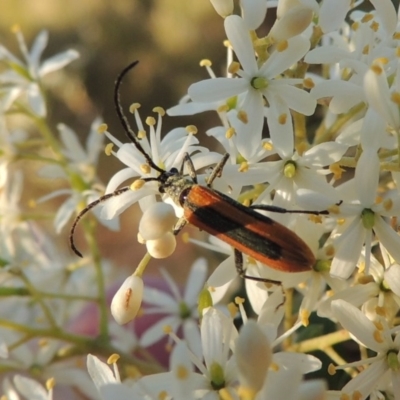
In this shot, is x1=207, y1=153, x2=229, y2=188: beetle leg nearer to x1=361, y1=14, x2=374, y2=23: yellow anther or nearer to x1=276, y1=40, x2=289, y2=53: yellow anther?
x1=276, y1=40, x2=289, y2=53: yellow anther

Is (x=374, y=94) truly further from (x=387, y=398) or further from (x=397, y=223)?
(x=387, y=398)

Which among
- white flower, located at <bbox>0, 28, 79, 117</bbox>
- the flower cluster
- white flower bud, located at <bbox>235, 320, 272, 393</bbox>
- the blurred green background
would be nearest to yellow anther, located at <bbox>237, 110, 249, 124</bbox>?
the flower cluster

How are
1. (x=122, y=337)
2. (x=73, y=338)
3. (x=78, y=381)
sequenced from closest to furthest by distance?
(x=73, y=338) → (x=78, y=381) → (x=122, y=337)

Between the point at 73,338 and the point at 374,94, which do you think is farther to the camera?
the point at 73,338

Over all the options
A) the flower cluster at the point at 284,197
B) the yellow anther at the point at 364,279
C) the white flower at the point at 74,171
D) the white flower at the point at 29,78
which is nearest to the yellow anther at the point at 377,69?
the flower cluster at the point at 284,197

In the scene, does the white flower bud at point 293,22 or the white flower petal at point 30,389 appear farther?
the white flower petal at point 30,389

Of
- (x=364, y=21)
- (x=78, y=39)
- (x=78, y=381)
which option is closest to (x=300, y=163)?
(x=364, y=21)

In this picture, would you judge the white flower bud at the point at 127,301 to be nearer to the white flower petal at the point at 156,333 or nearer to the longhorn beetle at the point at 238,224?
the longhorn beetle at the point at 238,224
